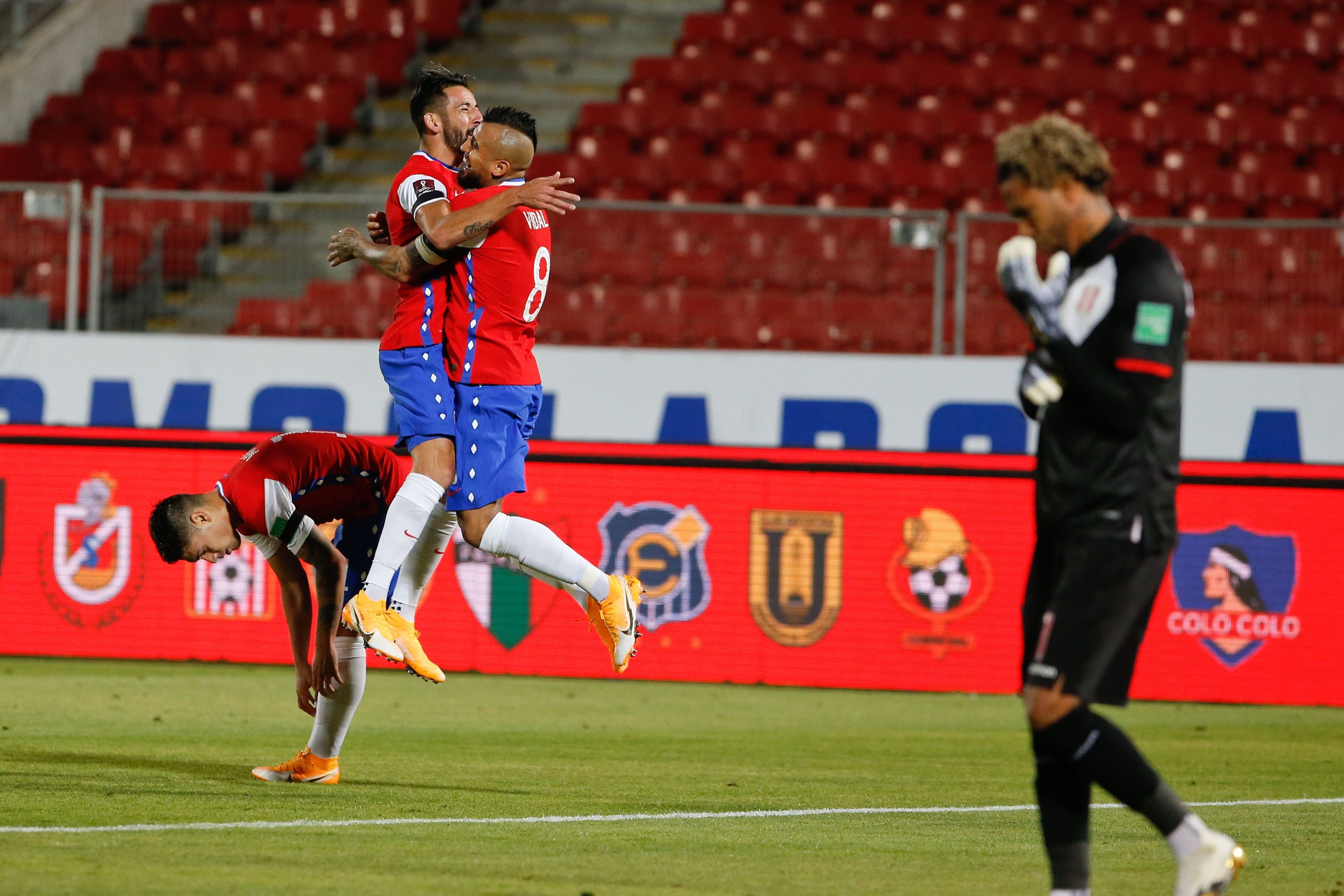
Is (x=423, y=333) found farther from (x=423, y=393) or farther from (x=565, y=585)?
(x=565, y=585)

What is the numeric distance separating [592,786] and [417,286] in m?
2.00

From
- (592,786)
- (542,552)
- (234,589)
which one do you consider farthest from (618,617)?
(234,589)

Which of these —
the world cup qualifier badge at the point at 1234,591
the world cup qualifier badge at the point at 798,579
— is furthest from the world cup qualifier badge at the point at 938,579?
the world cup qualifier badge at the point at 1234,591

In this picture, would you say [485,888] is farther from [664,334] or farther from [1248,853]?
[664,334]

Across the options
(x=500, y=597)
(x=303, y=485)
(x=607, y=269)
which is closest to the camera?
(x=303, y=485)

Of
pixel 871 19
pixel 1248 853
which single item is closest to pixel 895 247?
pixel 871 19

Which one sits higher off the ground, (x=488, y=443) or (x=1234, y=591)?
(x=488, y=443)

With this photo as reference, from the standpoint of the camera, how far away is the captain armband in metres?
6.74

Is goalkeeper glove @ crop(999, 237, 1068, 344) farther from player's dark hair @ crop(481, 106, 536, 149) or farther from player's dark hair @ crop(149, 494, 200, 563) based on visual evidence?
player's dark hair @ crop(149, 494, 200, 563)

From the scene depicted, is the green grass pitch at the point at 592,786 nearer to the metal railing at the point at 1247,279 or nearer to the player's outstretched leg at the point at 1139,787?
the player's outstretched leg at the point at 1139,787

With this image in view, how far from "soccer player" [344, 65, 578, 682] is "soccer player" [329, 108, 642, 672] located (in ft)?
0.17

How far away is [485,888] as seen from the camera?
4859mm

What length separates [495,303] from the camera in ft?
22.6

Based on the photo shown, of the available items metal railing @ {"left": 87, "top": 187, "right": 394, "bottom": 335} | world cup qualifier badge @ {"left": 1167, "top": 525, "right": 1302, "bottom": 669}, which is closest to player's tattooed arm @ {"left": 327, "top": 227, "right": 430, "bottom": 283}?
world cup qualifier badge @ {"left": 1167, "top": 525, "right": 1302, "bottom": 669}
